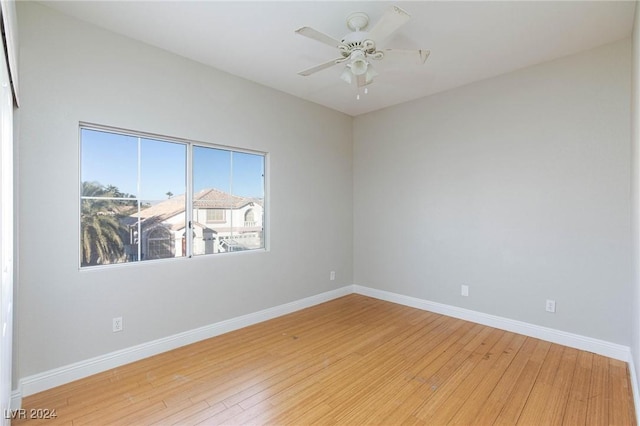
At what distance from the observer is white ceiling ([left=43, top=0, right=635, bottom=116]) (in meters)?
2.30

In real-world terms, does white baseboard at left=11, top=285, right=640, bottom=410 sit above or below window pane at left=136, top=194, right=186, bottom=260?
below

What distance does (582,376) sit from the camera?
97.4 inches

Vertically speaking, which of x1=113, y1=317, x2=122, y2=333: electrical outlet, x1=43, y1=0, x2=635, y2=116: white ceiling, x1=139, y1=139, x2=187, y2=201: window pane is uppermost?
x1=43, y1=0, x2=635, y2=116: white ceiling

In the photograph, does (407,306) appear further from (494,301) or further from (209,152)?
(209,152)

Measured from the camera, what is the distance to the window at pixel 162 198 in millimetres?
2617

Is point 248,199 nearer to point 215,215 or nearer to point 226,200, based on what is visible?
point 226,200

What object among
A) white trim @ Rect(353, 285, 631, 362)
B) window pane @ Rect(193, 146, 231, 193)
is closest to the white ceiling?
window pane @ Rect(193, 146, 231, 193)

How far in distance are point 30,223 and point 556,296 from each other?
15.0ft

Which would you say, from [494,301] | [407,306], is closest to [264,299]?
[407,306]

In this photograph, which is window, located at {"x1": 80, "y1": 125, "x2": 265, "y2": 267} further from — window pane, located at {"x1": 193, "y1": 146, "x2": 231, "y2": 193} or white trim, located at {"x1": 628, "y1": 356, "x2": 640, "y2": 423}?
white trim, located at {"x1": 628, "y1": 356, "x2": 640, "y2": 423}

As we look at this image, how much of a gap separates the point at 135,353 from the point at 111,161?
1.69 metres

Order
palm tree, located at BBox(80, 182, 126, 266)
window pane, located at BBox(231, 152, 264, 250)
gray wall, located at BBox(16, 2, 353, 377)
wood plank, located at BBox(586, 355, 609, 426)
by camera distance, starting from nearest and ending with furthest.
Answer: wood plank, located at BBox(586, 355, 609, 426)
gray wall, located at BBox(16, 2, 353, 377)
palm tree, located at BBox(80, 182, 126, 266)
window pane, located at BBox(231, 152, 264, 250)

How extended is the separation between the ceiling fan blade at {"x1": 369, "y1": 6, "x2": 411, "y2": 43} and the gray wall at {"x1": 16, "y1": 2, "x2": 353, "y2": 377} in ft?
Answer: 6.16

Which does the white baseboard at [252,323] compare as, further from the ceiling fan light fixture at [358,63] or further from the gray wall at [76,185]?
the ceiling fan light fixture at [358,63]
